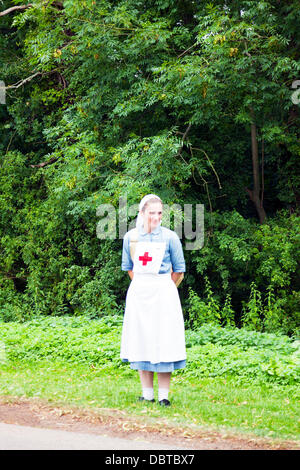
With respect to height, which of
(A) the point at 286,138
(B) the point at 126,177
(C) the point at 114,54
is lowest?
(B) the point at 126,177

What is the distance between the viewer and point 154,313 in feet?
20.7

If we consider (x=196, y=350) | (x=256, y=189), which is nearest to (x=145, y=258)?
(x=196, y=350)

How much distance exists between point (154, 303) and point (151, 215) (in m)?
0.93

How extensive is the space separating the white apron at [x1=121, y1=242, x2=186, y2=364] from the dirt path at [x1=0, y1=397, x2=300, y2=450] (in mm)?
719

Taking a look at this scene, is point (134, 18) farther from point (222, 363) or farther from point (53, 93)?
point (222, 363)

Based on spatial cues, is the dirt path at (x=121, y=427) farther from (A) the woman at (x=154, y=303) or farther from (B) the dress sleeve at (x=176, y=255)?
(B) the dress sleeve at (x=176, y=255)

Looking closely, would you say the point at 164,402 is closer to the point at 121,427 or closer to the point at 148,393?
the point at 148,393

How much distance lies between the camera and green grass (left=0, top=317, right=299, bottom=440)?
20.1 ft

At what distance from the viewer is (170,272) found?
6457 mm

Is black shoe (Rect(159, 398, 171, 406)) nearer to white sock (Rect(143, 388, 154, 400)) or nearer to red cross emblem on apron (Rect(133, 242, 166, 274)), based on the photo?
white sock (Rect(143, 388, 154, 400))

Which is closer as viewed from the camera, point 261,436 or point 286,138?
point 261,436

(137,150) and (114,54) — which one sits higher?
(114,54)

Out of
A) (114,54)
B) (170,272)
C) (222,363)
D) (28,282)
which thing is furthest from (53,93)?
(170,272)

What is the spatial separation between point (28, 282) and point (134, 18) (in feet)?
26.3
